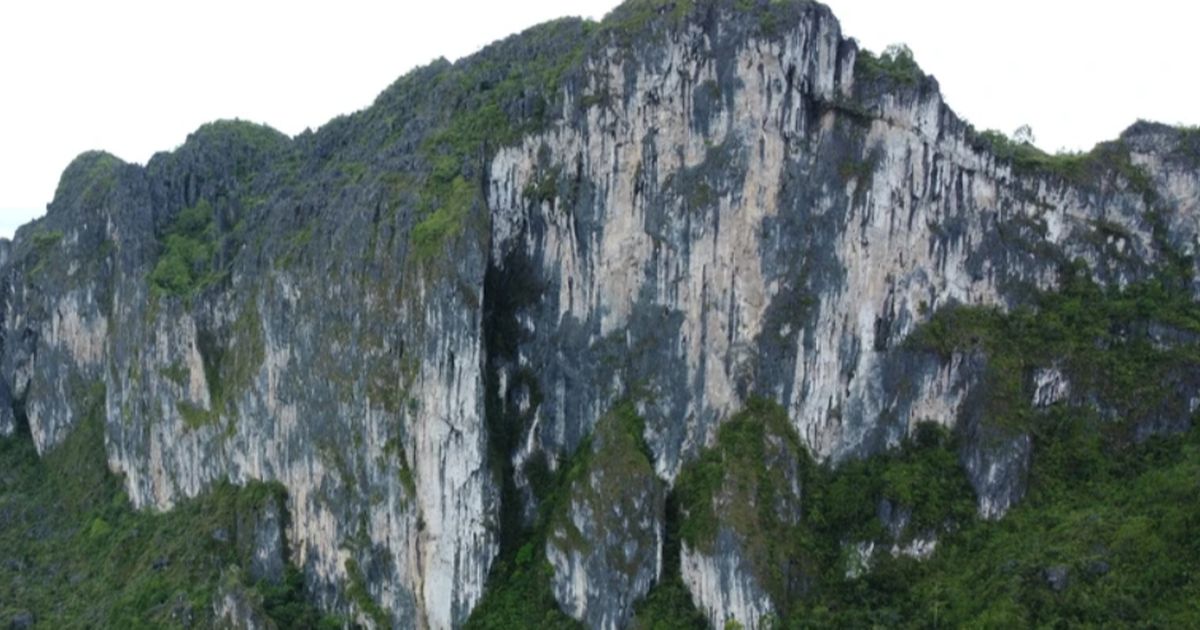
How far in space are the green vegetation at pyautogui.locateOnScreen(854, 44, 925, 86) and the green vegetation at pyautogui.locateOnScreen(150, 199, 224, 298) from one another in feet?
100

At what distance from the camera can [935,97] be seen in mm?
33938

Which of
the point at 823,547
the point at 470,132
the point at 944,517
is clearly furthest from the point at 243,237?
the point at 944,517

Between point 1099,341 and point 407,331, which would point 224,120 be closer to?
point 407,331

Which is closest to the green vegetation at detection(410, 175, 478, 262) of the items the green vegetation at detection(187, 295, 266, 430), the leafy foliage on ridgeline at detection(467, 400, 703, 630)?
the leafy foliage on ridgeline at detection(467, 400, 703, 630)

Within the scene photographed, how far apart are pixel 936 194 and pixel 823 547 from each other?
44.9 ft

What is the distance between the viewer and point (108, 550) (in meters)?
45.5

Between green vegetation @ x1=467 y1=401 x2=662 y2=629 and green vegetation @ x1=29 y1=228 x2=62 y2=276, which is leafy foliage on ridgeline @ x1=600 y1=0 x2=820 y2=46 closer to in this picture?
green vegetation @ x1=467 y1=401 x2=662 y2=629

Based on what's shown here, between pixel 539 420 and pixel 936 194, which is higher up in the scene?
pixel 936 194

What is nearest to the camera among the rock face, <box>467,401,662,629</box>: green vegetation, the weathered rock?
the rock face

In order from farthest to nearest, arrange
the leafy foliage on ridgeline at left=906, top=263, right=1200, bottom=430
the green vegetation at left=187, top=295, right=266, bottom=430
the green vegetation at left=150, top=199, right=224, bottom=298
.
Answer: the green vegetation at left=150, top=199, right=224, bottom=298 < the green vegetation at left=187, top=295, right=266, bottom=430 < the leafy foliage on ridgeline at left=906, top=263, right=1200, bottom=430

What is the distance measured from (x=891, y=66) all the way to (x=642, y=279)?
40.5ft

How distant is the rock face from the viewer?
1346 inches

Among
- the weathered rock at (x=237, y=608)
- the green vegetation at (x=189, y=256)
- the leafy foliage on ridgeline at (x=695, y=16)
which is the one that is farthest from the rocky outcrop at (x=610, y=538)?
the green vegetation at (x=189, y=256)

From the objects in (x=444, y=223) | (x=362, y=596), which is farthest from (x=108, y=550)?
(x=444, y=223)
